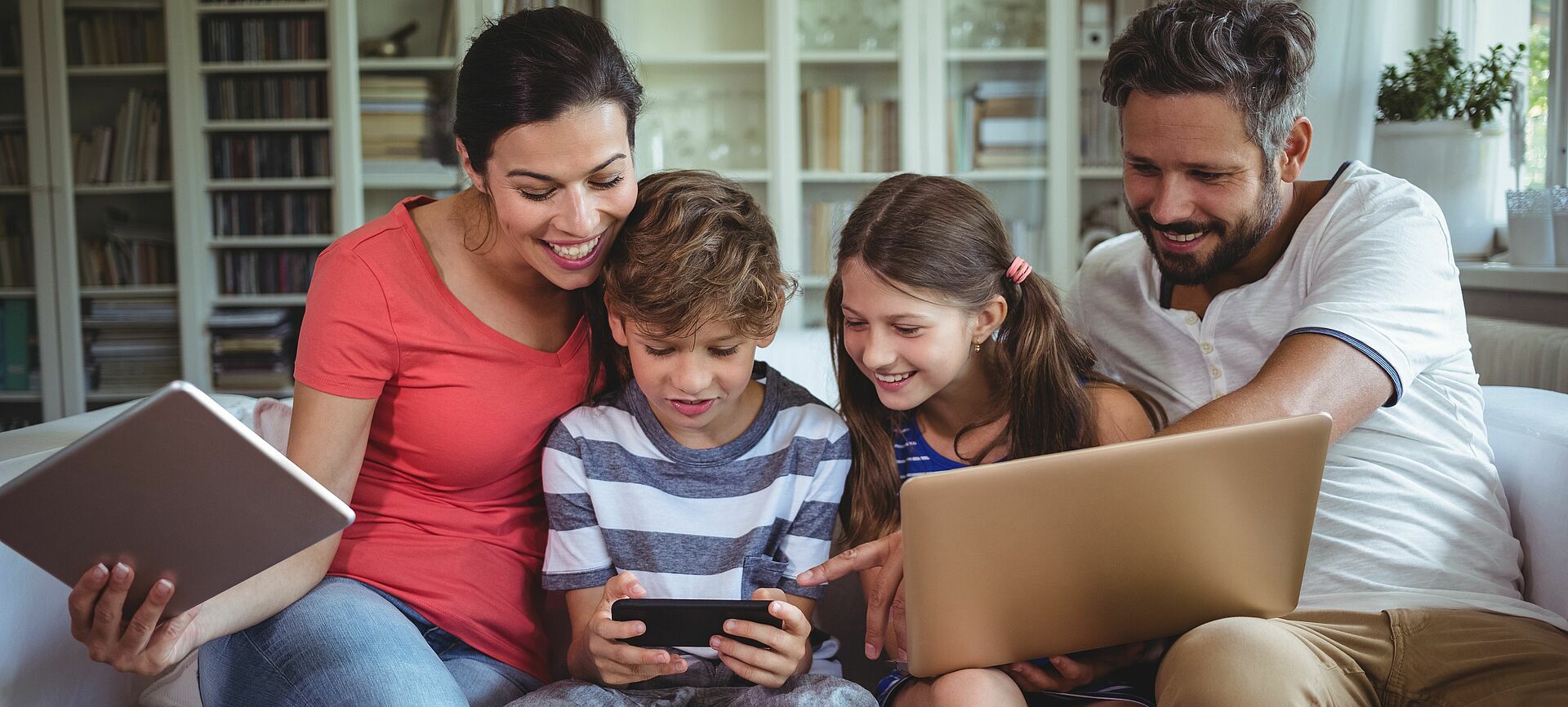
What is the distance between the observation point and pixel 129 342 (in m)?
3.62

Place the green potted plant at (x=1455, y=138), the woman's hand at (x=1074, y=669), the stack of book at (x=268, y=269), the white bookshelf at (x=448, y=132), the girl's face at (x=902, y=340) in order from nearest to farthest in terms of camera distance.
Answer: the woman's hand at (x=1074, y=669) → the girl's face at (x=902, y=340) → the green potted plant at (x=1455, y=138) → the white bookshelf at (x=448, y=132) → the stack of book at (x=268, y=269)

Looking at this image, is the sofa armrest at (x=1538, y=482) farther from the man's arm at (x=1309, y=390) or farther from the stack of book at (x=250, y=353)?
the stack of book at (x=250, y=353)

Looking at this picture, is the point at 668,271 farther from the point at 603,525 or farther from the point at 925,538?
the point at 925,538

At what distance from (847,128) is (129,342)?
2521 millimetres

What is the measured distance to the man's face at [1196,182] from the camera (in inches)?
50.2

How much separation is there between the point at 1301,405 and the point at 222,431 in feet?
3.20

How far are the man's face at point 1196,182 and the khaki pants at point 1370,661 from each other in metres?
0.45

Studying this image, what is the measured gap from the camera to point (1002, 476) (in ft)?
2.87

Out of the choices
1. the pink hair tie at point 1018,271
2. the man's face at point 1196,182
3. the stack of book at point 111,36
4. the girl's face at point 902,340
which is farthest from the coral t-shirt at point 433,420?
the stack of book at point 111,36

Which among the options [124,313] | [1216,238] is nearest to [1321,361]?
[1216,238]

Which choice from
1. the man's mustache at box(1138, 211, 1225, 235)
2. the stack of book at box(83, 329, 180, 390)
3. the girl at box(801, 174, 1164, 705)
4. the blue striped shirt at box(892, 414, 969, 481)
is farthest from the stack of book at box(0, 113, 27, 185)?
the man's mustache at box(1138, 211, 1225, 235)

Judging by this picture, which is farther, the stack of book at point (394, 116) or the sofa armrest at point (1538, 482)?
the stack of book at point (394, 116)

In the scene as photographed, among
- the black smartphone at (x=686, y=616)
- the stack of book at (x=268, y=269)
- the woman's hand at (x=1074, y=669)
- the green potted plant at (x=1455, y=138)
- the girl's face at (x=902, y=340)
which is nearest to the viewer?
the black smartphone at (x=686, y=616)

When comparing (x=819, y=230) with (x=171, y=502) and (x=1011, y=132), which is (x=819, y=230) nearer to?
(x=1011, y=132)
